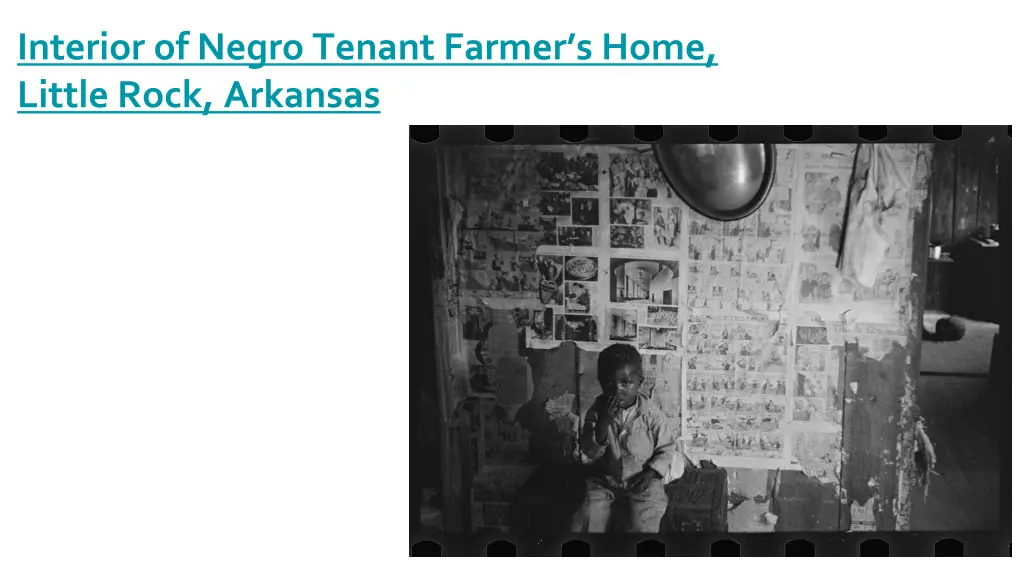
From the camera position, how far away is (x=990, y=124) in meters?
3.27

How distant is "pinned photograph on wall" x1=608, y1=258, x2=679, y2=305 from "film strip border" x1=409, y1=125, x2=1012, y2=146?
429 millimetres

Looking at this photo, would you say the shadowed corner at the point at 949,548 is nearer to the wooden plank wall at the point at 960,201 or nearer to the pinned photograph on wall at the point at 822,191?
the wooden plank wall at the point at 960,201

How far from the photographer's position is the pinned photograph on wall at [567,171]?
336cm

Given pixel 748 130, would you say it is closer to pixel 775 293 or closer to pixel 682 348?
pixel 775 293

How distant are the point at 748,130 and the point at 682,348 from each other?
801mm

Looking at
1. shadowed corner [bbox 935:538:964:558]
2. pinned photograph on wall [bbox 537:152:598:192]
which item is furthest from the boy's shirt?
shadowed corner [bbox 935:538:964:558]

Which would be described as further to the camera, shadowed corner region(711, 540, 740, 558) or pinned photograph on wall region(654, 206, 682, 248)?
shadowed corner region(711, 540, 740, 558)

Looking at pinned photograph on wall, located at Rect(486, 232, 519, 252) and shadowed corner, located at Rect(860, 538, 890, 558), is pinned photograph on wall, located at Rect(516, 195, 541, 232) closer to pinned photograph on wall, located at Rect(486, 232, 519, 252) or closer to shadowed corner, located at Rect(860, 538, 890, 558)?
pinned photograph on wall, located at Rect(486, 232, 519, 252)

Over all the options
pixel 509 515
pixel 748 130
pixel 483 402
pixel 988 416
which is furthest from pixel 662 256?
pixel 988 416

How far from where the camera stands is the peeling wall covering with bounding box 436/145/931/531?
11.0 feet

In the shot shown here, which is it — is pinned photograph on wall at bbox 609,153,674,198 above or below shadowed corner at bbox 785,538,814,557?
above

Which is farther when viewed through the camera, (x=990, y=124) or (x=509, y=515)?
(x=509, y=515)

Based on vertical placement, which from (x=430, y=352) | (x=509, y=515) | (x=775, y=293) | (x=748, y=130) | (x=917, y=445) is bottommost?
(x=509, y=515)

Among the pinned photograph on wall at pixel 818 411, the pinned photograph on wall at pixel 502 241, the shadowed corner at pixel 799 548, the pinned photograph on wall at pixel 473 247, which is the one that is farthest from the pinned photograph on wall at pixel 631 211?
the shadowed corner at pixel 799 548
